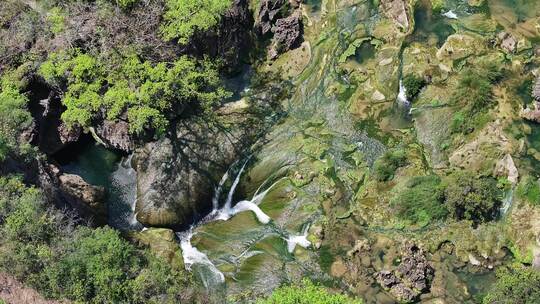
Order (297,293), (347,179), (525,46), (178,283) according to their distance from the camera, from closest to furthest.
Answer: (297,293), (178,283), (347,179), (525,46)

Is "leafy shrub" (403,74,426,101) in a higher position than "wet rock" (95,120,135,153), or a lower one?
lower

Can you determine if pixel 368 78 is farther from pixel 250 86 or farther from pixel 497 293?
pixel 497 293

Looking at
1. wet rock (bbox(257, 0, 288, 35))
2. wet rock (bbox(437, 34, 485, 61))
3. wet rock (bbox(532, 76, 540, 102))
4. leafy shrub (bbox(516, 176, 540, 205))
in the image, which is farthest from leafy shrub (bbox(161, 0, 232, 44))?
leafy shrub (bbox(516, 176, 540, 205))

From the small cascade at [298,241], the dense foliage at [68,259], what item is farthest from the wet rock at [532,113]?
the dense foliage at [68,259]

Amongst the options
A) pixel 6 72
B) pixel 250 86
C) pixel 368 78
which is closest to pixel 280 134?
pixel 250 86

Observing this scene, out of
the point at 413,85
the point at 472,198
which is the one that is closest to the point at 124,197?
the point at 413,85

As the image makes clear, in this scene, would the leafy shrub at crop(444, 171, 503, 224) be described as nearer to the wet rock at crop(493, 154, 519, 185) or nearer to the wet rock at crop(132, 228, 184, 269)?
the wet rock at crop(493, 154, 519, 185)

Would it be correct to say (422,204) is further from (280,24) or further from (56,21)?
(56,21)
